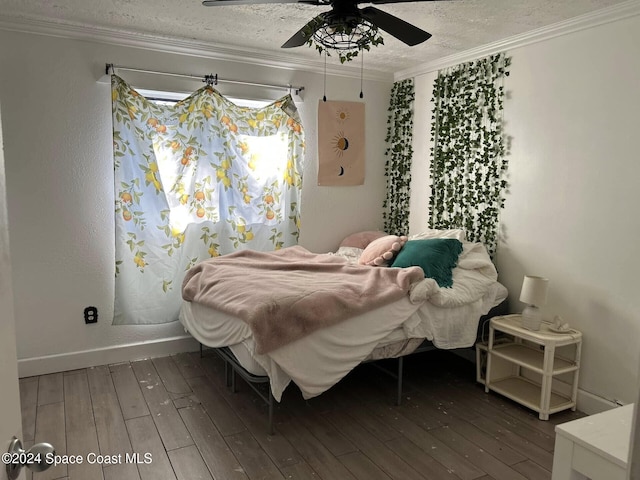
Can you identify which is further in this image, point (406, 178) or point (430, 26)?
point (406, 178)

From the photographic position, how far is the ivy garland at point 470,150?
3.64 meters

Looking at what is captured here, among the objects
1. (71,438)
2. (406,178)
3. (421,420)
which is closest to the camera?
(71,438)

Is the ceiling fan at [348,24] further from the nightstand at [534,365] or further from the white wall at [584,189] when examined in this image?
the nightstand at [534,365]

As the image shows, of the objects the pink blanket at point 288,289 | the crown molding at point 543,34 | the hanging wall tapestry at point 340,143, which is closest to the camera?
the pink blanket at point 288,289

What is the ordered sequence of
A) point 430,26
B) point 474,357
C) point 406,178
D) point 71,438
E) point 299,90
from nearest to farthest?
point 71,438 → point 430,26 → point 474,357 → point 299,90 → point 406,178

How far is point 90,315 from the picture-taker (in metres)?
→ 3.61

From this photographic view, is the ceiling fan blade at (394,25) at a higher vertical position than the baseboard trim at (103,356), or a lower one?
higher

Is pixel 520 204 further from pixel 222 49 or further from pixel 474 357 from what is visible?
pixel 222 49

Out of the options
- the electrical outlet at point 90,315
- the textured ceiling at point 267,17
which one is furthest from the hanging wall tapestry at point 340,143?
the electrical outlet at point 90,315

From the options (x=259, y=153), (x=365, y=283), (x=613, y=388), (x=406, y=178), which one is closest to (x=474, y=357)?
(x=613, y=388)

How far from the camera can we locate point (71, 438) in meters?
2.63

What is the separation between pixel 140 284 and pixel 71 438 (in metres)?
1.28

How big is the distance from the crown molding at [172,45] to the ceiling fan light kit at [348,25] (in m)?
1.52

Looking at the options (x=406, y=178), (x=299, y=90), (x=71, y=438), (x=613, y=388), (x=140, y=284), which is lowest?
(x=71, y=438)
